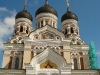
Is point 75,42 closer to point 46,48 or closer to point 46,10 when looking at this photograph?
point 46,10

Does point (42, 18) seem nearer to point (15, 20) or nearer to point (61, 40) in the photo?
point (15, 20)

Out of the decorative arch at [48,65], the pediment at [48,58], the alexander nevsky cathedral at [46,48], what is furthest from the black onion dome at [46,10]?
the decorative arch at [48,65]

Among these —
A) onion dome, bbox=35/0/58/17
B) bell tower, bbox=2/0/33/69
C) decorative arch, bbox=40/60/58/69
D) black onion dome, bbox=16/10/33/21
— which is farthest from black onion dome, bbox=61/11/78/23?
decorative arch, bbox=40/60/58/69

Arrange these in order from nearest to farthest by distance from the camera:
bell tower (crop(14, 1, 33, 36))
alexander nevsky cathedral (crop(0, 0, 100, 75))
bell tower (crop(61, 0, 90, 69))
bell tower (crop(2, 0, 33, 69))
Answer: alexander nevsky cathedral (crop(0, 0, 100, 75)) < bell tower (crop(2, 0, 33, 69)) < bell tower (crop(61, 0, 90, 69)) < bell tower (crop(14, 1, 33, 36))

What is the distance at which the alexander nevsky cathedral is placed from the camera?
16.7 metres

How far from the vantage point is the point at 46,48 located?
703 inches

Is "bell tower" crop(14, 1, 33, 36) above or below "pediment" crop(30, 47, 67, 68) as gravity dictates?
above

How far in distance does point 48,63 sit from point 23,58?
13.5 ft

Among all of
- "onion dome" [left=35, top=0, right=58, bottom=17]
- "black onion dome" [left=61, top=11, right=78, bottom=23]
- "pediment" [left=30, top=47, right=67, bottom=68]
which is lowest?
"pediment" [left=30, top=47, right=67, bottom=68]

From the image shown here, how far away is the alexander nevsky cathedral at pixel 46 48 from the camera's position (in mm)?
16688

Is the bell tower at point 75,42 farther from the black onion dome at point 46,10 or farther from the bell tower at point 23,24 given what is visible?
the bell tower at point 23,24

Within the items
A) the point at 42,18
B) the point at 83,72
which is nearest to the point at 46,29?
the point at 42,18

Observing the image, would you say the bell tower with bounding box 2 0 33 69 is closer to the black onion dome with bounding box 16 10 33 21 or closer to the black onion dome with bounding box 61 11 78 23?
the black onion dome with bounding box 16 10 33 21

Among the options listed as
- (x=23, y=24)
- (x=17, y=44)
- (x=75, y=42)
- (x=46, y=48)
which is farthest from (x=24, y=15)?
(x=46, y=48)
